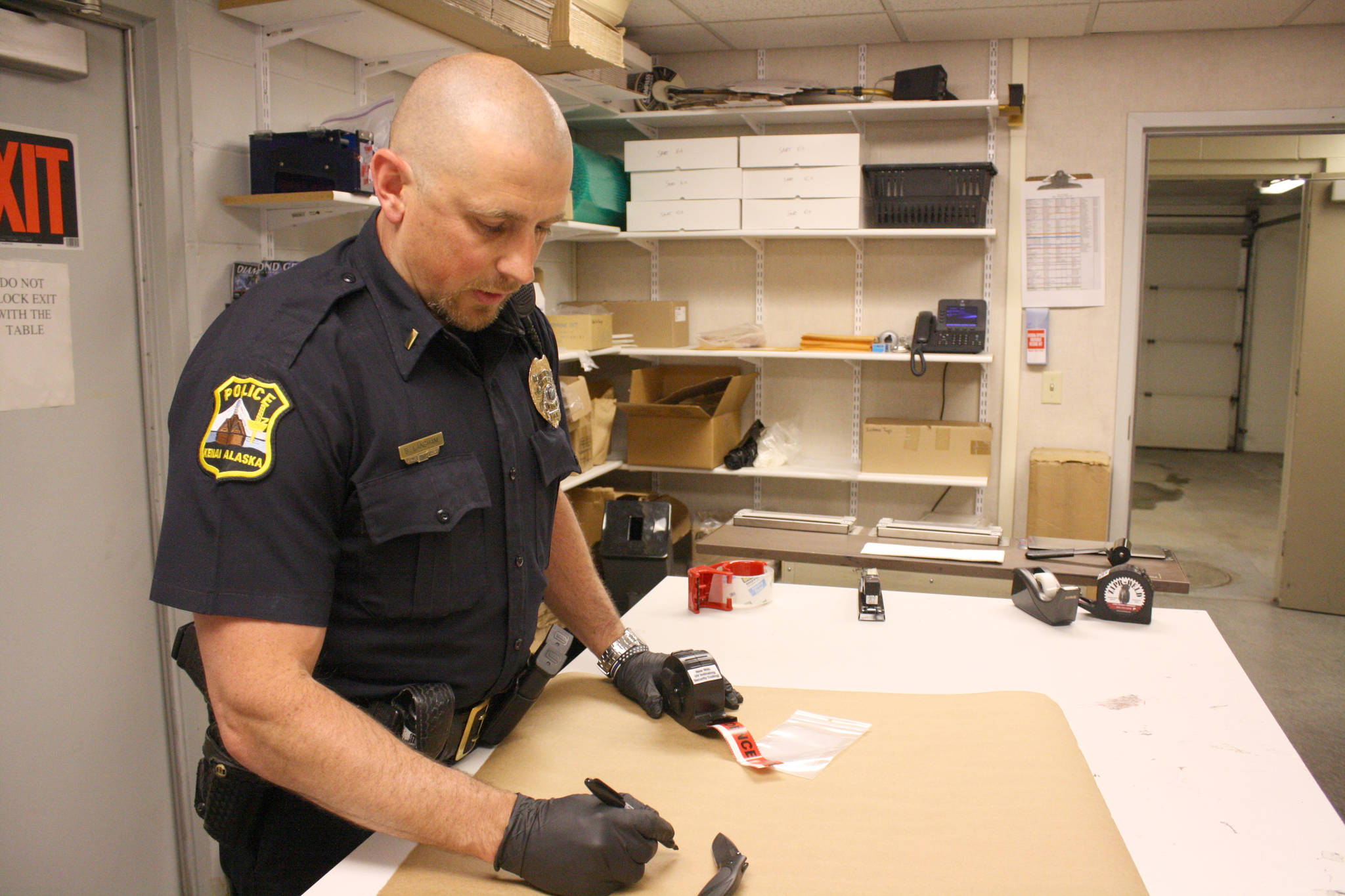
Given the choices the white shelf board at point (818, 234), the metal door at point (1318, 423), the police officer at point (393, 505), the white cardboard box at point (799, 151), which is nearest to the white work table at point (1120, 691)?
the police officer at point (393, 505)

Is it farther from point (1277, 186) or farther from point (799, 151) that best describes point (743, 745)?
point (1277, 186)

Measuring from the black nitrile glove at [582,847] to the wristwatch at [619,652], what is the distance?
0.45m

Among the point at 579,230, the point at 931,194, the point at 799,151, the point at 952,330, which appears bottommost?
the point at 952,330

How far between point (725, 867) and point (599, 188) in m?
3.12

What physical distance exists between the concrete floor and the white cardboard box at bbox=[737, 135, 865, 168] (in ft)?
7.00

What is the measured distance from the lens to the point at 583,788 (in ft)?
3.85

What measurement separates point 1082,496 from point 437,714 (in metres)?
3.12

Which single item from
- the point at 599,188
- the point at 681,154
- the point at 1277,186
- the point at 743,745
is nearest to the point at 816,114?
the point at 681,154

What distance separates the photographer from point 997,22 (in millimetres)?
3520

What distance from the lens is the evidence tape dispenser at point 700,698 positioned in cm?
128

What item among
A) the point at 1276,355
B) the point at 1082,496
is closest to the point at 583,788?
the point at 1082,496

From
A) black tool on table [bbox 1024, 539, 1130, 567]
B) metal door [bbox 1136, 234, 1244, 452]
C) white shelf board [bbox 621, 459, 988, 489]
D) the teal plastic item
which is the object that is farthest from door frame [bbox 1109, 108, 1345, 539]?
metal door [bbox 1136, 234, 1244, 452]

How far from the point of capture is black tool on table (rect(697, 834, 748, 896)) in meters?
0.95

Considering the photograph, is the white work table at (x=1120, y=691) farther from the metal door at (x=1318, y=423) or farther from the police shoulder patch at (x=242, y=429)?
the metal door at (x=1318, y=423)
